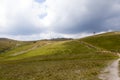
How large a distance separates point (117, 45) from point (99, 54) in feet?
101

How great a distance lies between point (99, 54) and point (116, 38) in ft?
163

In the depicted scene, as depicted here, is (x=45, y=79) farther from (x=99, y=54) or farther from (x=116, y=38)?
(x=116, y=38)

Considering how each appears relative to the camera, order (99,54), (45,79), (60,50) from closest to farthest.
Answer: (45,79) → (99,54) → (60,50)

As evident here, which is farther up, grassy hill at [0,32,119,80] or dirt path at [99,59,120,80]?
dirt path at [99,59,120,80]

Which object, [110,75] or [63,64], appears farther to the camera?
[63,64]

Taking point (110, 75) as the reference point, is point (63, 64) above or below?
below

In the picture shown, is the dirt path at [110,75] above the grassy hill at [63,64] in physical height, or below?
above

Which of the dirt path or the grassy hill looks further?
the grassy hill

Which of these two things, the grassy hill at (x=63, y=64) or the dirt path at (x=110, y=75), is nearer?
the dirt path at (x=110, y=75)

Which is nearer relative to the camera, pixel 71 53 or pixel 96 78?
pixel 96 78

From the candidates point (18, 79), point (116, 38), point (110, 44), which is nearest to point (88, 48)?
point (110, 44)

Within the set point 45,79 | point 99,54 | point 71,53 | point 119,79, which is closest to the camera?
point 119,79

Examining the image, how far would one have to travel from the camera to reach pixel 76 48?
128250 mm

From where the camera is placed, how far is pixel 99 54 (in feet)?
336
